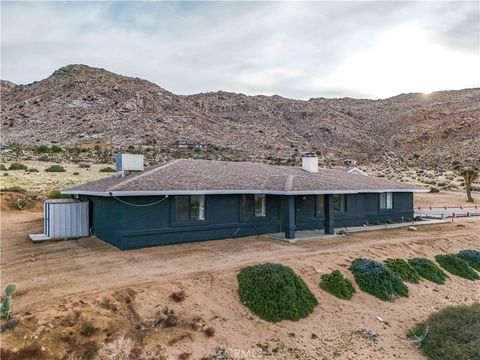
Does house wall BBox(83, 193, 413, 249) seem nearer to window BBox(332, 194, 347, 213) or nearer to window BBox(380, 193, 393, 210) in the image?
window BBox(332, 194, 347, 213)

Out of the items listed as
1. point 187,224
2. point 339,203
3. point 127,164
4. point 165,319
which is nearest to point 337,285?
point 165,319

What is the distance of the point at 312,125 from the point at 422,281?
7189 cm

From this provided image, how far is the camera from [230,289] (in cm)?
1111

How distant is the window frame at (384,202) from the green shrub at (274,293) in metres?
13.5

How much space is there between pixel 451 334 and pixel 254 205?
390 inches

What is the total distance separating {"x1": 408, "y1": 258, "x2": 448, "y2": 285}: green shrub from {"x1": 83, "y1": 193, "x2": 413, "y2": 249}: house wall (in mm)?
5557

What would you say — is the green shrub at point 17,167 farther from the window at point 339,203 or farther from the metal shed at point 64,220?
the window at point 339,203

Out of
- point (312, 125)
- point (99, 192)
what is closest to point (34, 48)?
point (99, 192)

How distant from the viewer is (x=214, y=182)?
17.3 metres

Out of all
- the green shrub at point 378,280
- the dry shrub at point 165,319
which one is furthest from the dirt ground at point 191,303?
the green shrub at point 378,280

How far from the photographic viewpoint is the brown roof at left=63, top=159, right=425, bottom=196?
15.3 metres

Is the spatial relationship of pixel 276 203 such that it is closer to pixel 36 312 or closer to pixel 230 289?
pixel 230 289

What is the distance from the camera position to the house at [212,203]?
15.0 metres

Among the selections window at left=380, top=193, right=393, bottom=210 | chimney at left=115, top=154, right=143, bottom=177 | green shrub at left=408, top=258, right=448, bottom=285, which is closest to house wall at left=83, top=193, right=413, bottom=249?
chimney at left=115, top=154, right=143, bottom=177
